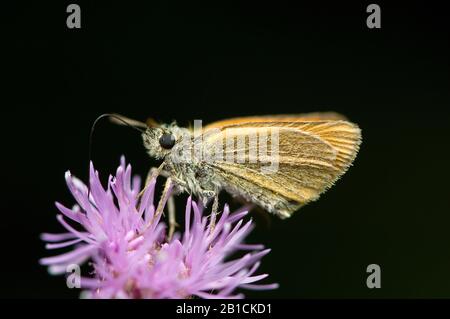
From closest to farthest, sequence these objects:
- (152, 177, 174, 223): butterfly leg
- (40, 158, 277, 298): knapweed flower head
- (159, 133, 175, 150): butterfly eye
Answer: (40, 158, 277, 298): knapweed flower head → (152, 177, 174, 223): butterfly leg → (159, 133, 175, 150): butterfly eye

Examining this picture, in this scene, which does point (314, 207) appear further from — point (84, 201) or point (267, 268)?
point (84, 201)

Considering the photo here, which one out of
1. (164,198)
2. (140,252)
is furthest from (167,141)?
(140,252)

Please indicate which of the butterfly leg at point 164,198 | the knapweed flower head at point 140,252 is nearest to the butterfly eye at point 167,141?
the butterfly leg at point 164,198

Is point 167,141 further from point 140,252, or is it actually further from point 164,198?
point 140,252

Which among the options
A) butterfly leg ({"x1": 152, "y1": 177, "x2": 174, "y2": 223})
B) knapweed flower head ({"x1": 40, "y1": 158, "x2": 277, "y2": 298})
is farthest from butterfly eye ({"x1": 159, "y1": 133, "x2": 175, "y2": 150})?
knapweed flower head ({"x1": 40, "y1": 158, "x2": 277, "y2": 298})

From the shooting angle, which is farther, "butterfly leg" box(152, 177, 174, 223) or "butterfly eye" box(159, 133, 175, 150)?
"butterfly eye" box(159, 133, 175, 150)

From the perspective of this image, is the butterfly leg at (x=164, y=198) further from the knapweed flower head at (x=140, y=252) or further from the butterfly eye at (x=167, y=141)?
the butterfly eye at (x=167, y=141)

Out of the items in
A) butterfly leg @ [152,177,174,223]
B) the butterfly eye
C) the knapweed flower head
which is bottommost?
the knapweed flower head

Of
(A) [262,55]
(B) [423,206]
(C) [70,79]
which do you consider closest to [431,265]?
(B) [423,206]

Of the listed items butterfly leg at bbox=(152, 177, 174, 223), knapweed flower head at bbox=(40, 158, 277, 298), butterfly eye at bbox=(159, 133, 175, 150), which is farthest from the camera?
butterfly eye at bbox=(159, 133, 175, 150)

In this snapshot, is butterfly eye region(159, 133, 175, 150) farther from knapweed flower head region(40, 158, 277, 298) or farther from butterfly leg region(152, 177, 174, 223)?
knapweed flower head region(40, 158, 277, 298)
